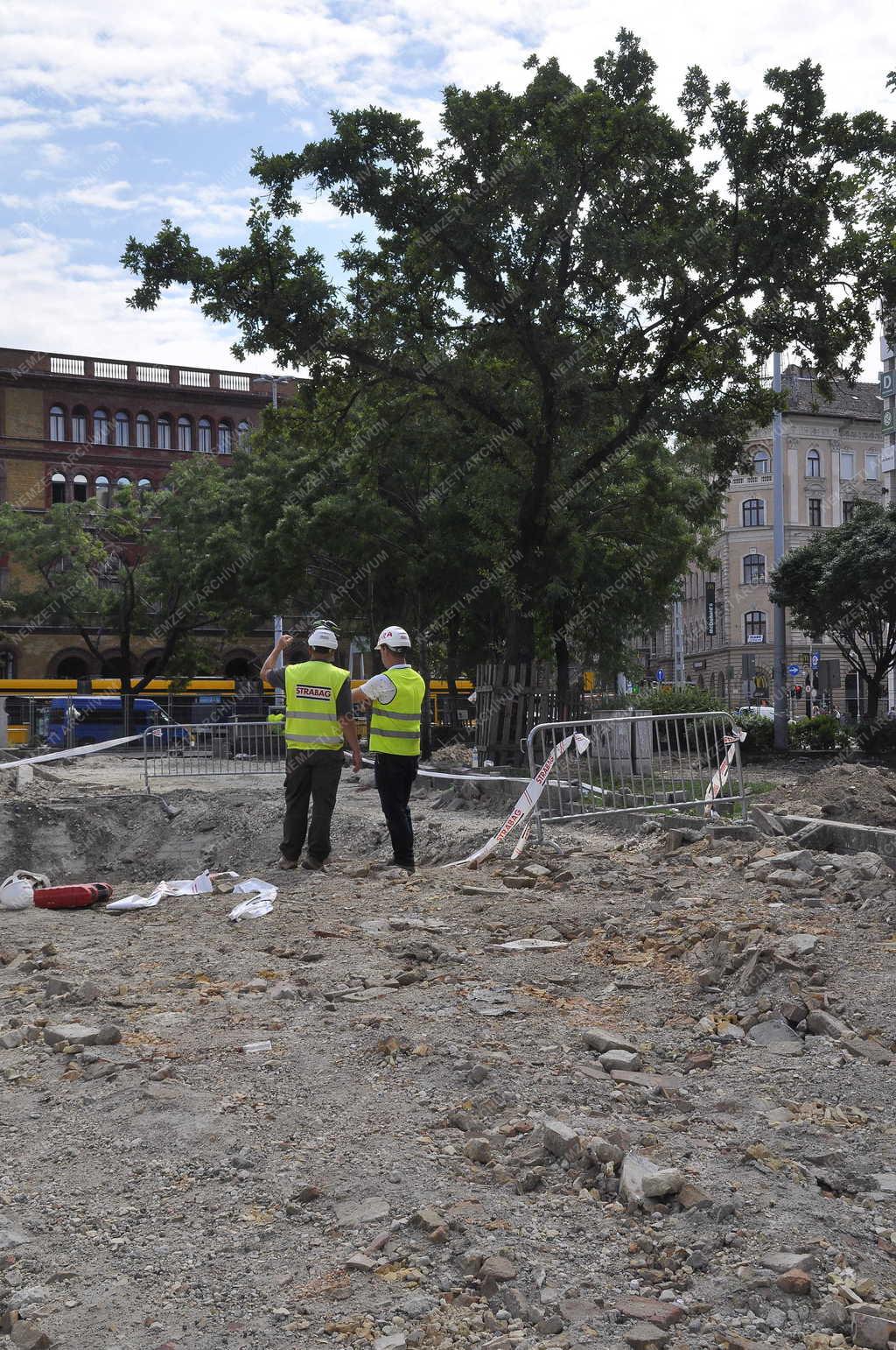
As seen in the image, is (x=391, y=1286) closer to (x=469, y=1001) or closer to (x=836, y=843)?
(x=469, y=1001)

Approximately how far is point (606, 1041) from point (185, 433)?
213 ft

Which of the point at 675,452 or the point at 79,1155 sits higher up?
the point at 675,452

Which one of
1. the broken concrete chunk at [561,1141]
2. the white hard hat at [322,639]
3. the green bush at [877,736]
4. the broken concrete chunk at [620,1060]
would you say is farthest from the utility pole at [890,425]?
the broken concrete chunk at [561,1141]

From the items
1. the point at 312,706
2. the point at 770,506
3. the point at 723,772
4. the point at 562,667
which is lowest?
the point at 723,772

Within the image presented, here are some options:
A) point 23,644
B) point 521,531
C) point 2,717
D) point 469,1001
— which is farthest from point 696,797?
point 23,644

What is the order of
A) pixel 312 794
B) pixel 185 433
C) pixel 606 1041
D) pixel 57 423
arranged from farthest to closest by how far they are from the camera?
1. pixel 185 433
2. pixel 57 423
3. pixel 312 794
4. pixel 606 1041

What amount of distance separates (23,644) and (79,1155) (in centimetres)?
5890

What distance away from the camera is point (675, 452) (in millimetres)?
29500

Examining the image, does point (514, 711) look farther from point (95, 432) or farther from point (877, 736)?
point (95, 432)

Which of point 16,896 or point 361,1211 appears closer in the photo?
point 361,1211

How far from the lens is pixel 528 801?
474 inches

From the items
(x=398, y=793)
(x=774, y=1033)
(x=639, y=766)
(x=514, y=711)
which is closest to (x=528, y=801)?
(x=639, y=766)

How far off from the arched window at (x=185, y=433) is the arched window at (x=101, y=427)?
144 inches

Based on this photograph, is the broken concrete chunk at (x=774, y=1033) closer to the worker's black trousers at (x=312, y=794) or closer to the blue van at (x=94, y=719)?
the worker's black trousers at (x=312, y=794)
